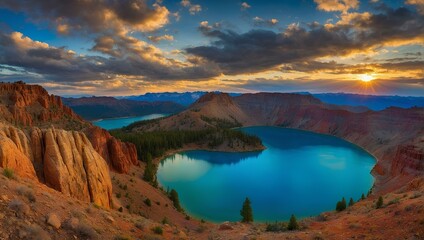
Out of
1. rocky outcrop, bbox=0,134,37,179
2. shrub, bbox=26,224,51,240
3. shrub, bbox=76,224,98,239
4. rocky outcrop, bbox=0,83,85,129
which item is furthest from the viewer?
rocky outcrop, bbox=0,83,85,129

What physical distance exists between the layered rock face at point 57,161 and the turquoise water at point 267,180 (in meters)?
32.0

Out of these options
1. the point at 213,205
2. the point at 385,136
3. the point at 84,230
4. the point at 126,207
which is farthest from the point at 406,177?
the point at 385,136

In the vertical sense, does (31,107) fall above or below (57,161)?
above

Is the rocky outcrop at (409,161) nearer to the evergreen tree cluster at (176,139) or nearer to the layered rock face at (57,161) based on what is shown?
the evergreen tree cluster at (176,139)

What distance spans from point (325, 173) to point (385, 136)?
90.8 metres

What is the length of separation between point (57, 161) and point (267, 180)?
74.0 m

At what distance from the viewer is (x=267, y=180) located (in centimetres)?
9100

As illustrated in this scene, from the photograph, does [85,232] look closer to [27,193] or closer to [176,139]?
[27,193]

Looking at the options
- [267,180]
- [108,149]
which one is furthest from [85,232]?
[267,180]

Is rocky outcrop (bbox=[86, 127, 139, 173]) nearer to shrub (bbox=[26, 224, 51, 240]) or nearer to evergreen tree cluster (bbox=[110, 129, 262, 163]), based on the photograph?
evergreen tree cluster (bbox=[110, 129, 262, 163])

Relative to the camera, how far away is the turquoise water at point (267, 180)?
6494cm

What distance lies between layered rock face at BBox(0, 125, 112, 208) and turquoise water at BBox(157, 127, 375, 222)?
105 feet

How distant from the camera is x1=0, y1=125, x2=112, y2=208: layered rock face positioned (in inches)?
980

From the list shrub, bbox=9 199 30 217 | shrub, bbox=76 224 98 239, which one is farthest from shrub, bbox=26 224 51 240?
shrub, bbox=76 224 98 239
